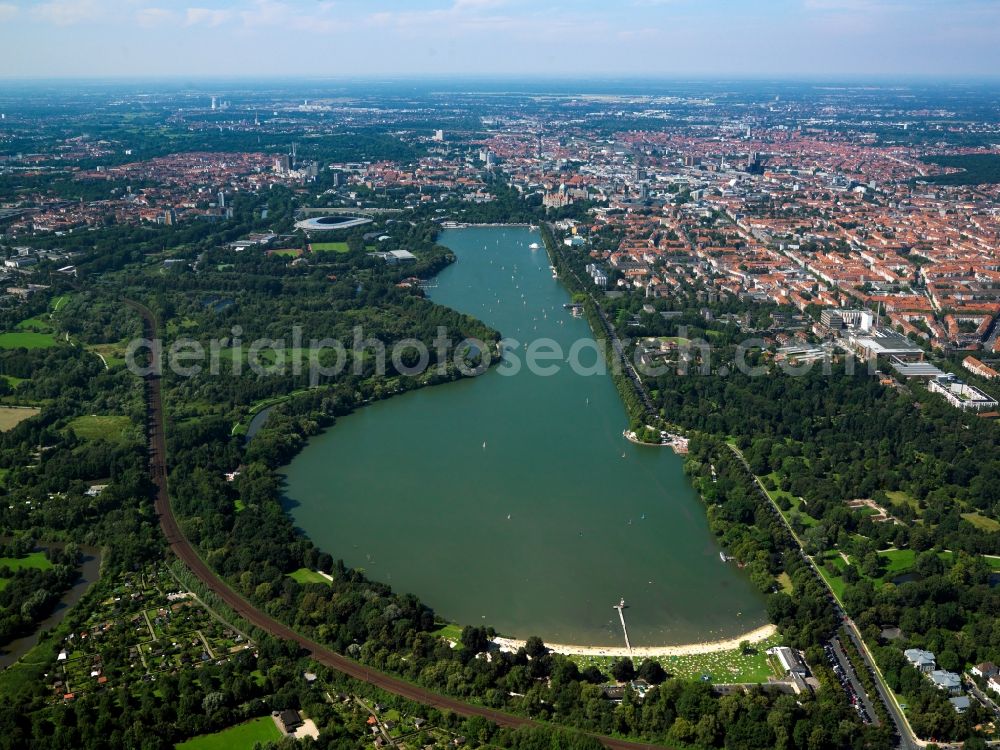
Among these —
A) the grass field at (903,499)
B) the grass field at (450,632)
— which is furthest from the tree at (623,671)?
the grass field at (903,499)

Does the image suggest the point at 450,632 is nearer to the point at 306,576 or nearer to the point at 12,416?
the point at 306,576

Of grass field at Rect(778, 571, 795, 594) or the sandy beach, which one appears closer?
the sandy beach

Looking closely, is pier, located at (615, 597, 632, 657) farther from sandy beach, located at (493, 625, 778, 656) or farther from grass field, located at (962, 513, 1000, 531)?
grass field, located at (962, 513, 1000, 531)

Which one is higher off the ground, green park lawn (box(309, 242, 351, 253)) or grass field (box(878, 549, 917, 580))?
grass field (box(878, 549, 917, 580))

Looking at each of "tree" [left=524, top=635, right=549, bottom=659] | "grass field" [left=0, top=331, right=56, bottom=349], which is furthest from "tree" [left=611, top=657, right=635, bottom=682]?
"grass field" [left=0, top=331, right=56, bottom=349]

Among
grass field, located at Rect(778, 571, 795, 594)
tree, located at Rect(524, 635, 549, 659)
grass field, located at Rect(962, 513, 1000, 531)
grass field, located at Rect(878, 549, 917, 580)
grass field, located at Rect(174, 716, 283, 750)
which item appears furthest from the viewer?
grass field, located at Rect(962, 513, 1000, 531)

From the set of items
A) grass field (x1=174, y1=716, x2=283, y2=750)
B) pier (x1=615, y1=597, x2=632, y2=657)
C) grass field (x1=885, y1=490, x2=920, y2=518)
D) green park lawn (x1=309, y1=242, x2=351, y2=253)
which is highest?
grass field (x1=174, y1=716, x2=283, y2=750)

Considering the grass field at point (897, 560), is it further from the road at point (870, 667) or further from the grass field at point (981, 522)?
the grass field at point (981, 522)
